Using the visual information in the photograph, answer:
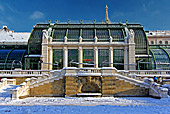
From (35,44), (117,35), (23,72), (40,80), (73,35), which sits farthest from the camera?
(73,35)

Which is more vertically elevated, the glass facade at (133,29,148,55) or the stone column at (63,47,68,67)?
the glass facade at (133,29,148,55)

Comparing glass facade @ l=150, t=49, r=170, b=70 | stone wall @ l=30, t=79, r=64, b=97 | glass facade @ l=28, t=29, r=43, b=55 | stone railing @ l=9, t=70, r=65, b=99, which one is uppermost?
glass facade @ l=28, t=29, r=43, b=55

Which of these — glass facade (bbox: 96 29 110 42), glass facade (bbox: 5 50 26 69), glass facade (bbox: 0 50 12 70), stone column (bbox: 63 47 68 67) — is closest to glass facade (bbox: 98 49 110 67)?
glass facade (bbox: 96 29 110 42)


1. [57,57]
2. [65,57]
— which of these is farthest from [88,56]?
[57,57]

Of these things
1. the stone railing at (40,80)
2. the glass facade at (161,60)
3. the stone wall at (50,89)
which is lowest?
the stone wall at (50,89)

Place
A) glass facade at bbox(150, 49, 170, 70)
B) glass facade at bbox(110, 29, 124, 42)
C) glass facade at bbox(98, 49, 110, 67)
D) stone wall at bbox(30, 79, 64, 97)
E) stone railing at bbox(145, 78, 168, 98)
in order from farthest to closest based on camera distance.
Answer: glass facade at bbox(150, 49, 170, 70), glass facade at bbox(110, 29, 124, 42), glass facade at bbox(98, 49, 110, 67), stone wall at bbox(30, 79, 64, 97), stone railing at bbox(145, 78, 168, 98)

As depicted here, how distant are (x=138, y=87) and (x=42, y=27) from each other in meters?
28.2

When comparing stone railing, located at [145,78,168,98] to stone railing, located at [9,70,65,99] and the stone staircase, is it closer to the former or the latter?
the stone staircase

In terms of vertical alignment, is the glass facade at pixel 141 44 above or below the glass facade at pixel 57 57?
above

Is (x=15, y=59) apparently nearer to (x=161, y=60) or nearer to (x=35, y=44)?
(x=35, y=44)

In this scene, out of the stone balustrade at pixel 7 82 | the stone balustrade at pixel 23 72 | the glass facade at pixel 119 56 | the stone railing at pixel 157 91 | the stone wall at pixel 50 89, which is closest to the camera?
the stone railing at pixel 157 91

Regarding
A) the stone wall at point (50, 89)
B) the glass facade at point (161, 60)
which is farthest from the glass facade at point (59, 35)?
the glass facade at point (161, 60)

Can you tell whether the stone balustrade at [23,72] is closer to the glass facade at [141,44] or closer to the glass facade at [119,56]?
the glass facade at [119,56]

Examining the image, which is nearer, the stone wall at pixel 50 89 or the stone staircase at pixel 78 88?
the stone staircase at pixel 78 88
